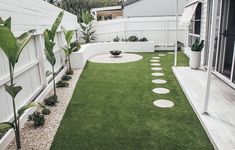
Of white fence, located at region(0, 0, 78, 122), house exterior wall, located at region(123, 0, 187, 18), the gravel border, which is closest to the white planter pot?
the gravel border

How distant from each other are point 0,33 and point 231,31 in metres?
6.02

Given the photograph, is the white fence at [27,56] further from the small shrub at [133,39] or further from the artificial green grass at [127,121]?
the small shrub at [133,39]

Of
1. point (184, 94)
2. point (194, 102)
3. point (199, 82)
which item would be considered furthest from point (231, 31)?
point (194, 102)

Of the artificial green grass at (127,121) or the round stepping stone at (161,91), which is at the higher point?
the round stepping stone at (161,91)

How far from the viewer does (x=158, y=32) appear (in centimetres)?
1217

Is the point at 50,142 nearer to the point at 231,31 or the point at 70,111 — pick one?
the point at 70,111

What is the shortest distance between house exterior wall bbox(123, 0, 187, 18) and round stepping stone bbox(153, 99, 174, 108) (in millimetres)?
10434

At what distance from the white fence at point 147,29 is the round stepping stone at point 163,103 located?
8090 millimetres

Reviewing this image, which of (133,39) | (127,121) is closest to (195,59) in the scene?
(127,121)

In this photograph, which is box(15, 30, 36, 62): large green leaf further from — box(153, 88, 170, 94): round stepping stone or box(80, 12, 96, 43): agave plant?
box(80, 12, 96, 43): agave plant

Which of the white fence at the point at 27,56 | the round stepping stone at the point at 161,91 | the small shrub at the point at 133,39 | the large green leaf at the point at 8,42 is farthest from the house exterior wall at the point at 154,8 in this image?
A: the large green leaf at the point at 8,42

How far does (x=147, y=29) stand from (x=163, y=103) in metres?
8.44

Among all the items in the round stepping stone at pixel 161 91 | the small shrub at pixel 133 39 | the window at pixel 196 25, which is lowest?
the round stepping stone at pixel 161 91

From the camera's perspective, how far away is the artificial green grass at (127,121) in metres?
3.11
